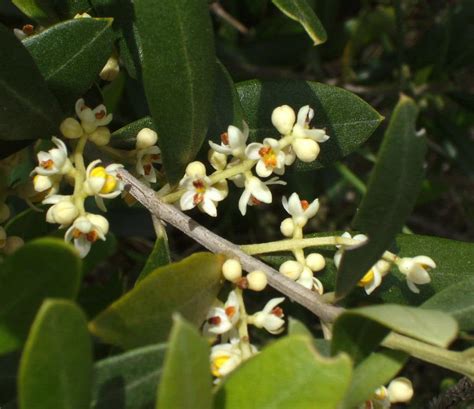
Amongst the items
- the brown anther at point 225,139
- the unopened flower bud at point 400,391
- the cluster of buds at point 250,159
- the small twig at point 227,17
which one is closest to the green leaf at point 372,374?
the unopened flower bud at point 400,391

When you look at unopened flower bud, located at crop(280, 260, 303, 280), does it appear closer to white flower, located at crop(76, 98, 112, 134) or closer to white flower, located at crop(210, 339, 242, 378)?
white flower, located at crop(210, 339, 242, 378)

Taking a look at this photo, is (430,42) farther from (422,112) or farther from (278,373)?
(278,373)

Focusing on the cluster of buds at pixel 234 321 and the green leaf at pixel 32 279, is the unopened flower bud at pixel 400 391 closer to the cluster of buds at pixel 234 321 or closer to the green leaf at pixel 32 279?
the cluster of buds at pixel 234 321

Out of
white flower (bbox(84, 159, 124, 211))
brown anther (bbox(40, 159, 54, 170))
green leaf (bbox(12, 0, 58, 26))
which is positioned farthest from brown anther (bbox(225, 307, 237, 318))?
green leaf (bbox(12, 0, 58, 26))

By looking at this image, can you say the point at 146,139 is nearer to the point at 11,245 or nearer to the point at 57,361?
the point at 11,245

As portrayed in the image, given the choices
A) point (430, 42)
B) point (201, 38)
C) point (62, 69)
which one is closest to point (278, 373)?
point (201, 38)

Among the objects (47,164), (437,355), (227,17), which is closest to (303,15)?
(47,164)
